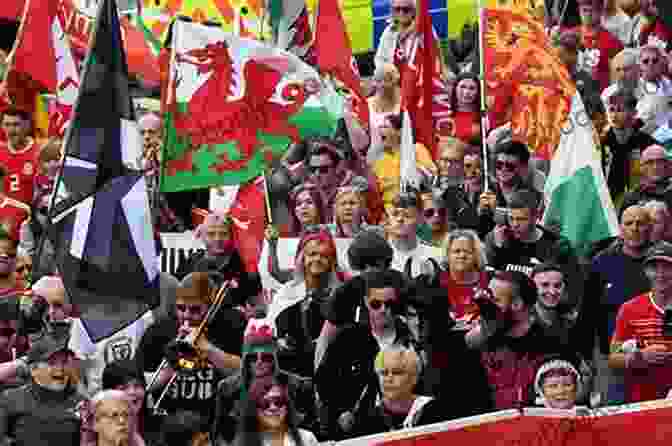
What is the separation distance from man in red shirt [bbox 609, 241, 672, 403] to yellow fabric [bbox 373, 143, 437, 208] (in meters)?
2.76

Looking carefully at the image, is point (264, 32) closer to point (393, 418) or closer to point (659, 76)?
point (659, 76)

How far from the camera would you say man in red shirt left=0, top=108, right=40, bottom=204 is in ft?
48.0

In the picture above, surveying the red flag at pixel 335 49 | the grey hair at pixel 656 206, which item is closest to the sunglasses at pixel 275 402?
the grey hair at pixel 656 206

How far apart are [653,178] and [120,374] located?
3.68 meters

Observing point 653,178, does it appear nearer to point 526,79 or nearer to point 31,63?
point 526,79

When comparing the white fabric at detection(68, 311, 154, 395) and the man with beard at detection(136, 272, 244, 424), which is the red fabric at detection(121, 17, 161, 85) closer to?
the man with beard at detection(136, 272, 244, 424)

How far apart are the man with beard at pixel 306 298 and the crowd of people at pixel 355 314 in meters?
0.01

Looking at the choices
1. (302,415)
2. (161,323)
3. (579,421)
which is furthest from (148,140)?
(579,421)

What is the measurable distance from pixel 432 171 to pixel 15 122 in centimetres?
263

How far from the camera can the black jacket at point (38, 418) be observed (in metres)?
11.0

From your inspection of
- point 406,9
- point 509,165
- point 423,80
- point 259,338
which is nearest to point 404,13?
point 406,9

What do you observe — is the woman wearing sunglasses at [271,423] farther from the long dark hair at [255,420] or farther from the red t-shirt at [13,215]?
the red t-shirt at [13,215]

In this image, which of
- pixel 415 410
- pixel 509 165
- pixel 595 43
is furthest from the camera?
pixel 595 43

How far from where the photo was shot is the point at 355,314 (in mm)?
11953
